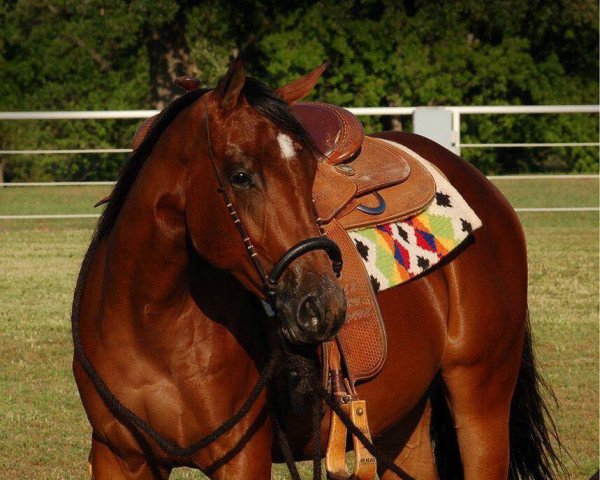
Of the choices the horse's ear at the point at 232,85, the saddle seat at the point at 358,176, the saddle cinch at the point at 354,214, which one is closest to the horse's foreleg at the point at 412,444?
the saddle cinch at the point at 354,214

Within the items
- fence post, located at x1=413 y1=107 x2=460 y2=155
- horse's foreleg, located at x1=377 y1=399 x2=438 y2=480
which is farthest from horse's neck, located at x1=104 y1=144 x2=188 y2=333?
fence post, located at x1=413 y1=107 x2=460 y2=155

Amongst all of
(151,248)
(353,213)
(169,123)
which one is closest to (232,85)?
(169,123)

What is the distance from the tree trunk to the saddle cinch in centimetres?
1838

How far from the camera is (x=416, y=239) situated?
10.9 ft

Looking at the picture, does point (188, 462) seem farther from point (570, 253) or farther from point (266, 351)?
point (570, 253)

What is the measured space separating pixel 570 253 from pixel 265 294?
9078 mm

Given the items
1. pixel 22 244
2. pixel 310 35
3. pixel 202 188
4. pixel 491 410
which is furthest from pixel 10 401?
pixel 310 35

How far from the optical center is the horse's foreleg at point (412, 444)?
12.5ft

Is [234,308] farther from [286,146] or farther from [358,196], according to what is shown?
[358,196]

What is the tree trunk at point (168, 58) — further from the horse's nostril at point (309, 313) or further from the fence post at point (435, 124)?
the horse's nostril at point (309, 313)

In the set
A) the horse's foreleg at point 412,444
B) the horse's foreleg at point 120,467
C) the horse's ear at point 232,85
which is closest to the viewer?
the horse's ear at point 232,85

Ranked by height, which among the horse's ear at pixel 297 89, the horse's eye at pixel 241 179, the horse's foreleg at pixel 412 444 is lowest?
the horse's foreleg at pixel 412 444

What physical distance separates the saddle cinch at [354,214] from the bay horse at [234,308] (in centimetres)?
13

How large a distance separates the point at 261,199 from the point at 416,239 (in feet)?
3.17
